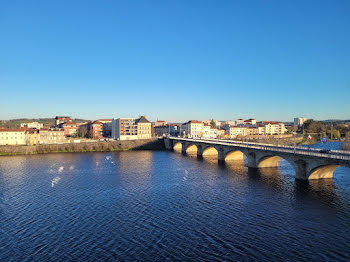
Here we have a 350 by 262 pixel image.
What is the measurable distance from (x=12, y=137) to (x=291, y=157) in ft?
450

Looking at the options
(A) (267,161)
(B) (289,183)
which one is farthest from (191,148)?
(B) (289,183)

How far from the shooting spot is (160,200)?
148 feet

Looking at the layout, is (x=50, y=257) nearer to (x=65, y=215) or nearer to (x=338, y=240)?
(x=65, y=215)

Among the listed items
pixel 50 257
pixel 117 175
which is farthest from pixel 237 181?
pixel 50 257

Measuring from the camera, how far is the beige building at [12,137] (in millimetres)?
139750

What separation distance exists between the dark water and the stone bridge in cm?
258

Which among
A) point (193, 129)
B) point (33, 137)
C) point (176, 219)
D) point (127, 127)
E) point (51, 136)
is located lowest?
point (176, 219)

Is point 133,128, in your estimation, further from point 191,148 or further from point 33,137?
point 191,148

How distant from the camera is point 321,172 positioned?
53.9m

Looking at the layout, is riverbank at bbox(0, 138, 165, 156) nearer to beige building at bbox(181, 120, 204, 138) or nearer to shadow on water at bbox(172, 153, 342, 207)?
beige building at bbox(181, 120, 204, 138)

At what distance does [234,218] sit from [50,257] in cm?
2162

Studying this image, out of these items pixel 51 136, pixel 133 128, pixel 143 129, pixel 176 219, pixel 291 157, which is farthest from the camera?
pixel 143 129

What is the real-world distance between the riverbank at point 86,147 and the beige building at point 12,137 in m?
19.9

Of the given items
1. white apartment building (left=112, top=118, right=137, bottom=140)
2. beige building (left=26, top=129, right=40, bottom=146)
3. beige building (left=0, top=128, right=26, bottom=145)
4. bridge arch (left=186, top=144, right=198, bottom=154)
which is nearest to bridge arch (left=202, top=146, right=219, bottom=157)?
bridge arch (left=186, top=144, right=198, bottom=154)
